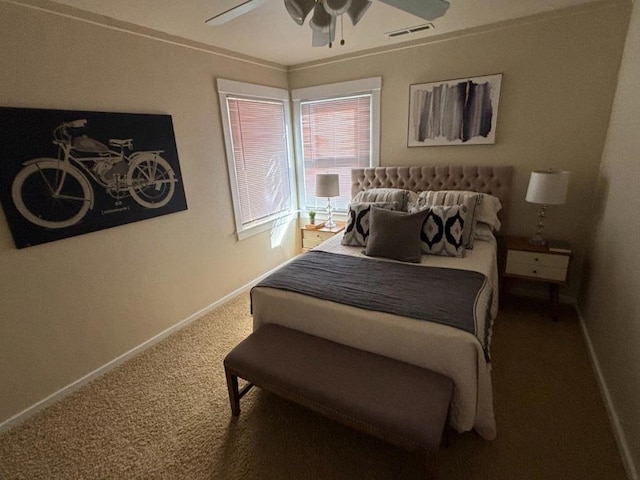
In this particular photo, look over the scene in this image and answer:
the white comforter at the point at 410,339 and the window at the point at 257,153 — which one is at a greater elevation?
the window at the point at 257,153

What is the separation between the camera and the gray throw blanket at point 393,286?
1.61m

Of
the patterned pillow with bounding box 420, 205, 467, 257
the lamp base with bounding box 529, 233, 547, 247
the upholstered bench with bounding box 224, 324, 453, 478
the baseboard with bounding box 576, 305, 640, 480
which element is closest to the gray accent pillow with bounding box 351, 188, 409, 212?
the patterned pillow with bounding box 420, 205, 467, 257

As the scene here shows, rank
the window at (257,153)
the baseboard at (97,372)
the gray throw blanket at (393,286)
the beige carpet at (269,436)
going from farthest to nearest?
the window at (257,153) < the baseboard at (97,372) < the gray throw blanket at (393,286) < the beige carpet at (269,436)

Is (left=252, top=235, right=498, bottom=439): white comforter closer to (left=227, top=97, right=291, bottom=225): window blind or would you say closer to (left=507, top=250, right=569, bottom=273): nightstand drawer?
(left=507, top=250, right=569, bottom=273): nightstand drawer

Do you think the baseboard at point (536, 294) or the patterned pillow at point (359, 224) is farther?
the baseboard at point (536, 294)

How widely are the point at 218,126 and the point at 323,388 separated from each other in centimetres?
253

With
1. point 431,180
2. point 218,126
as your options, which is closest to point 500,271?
point 431,180

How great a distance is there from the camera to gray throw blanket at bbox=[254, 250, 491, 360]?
5.30ft

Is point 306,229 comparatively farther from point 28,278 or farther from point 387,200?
point 28,278

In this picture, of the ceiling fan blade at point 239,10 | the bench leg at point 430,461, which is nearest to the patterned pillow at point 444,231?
the bench leg at point 430,461

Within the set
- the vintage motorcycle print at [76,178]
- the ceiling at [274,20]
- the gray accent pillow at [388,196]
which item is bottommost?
the gray accent pillow at [388,196]

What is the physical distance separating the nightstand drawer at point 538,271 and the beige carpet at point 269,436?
1.73 feet

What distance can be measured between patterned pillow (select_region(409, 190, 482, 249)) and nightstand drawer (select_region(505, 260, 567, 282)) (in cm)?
51

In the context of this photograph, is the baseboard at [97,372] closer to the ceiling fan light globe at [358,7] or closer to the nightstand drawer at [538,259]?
the ceiling fan light globe at [358,7]
